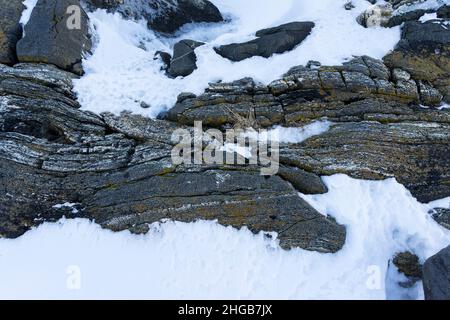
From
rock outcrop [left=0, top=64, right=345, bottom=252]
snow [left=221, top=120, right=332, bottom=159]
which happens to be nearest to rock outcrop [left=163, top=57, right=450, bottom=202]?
snow [left=221, top=120, right=332, bottom=159]

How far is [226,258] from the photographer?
953 cm

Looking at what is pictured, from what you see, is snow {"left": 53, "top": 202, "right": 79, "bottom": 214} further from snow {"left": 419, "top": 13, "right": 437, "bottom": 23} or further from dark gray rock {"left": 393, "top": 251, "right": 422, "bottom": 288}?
snow {"left": 419, "top": 13, "right": 437, "bottom": 23}

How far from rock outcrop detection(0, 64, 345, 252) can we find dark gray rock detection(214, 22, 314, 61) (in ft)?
13.5

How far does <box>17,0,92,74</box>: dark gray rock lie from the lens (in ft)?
40.7

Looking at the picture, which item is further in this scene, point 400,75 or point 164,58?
point 164,58

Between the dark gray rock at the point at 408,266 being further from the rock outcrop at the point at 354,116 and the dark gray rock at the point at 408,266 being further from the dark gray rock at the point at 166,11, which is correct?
the dark gray rock at the point at 166,11

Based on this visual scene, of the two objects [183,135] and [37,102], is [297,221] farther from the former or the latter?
[37,102]

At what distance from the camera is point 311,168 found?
1075 cm

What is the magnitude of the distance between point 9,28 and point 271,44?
887cm

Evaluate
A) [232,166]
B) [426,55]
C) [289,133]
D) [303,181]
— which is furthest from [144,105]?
[426,55]

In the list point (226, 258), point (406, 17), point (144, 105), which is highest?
point (406, 17)

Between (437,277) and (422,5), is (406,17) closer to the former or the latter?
(422,5)

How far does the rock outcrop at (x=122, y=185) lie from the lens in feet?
33.1
